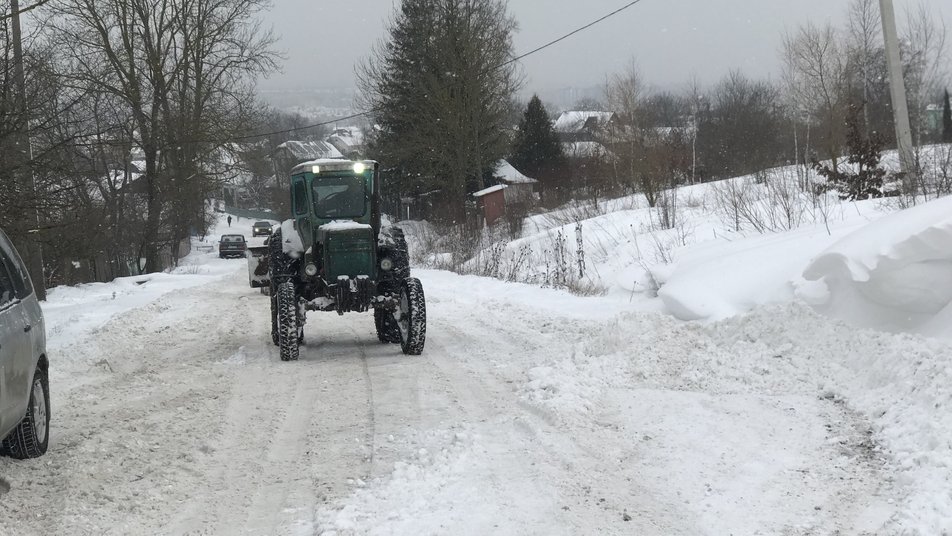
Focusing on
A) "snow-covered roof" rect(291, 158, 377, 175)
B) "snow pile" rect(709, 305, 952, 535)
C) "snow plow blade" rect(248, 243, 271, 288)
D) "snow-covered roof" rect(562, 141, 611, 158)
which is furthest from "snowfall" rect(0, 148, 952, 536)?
"snow-covered roof" rect(562, 141, 611, 158)

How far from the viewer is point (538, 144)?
54031mm

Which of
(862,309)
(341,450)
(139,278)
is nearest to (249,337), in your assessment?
(341,450)

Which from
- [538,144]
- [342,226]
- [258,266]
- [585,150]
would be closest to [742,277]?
[342,226]

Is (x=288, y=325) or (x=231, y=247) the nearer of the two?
(x=288, y=325)

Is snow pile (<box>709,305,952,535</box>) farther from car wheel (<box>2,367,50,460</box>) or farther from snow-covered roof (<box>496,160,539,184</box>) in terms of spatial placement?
snow-covered roof (<box>496,160,539,184</box>)

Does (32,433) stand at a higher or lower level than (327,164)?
lower

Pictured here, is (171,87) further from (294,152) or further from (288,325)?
(294,152)

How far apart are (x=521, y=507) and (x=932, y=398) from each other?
107 inches

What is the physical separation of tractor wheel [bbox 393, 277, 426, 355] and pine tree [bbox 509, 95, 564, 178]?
44.0 metres

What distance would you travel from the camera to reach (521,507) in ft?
14.4

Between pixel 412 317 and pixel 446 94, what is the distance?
3138cm

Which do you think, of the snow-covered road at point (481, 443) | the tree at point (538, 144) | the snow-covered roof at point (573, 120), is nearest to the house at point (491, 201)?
the tree at point (538, 144)

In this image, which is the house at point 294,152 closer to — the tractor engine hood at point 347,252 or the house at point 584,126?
the house at point 584,126

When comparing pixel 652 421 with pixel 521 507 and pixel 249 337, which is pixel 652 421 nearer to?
pixel 521 507
